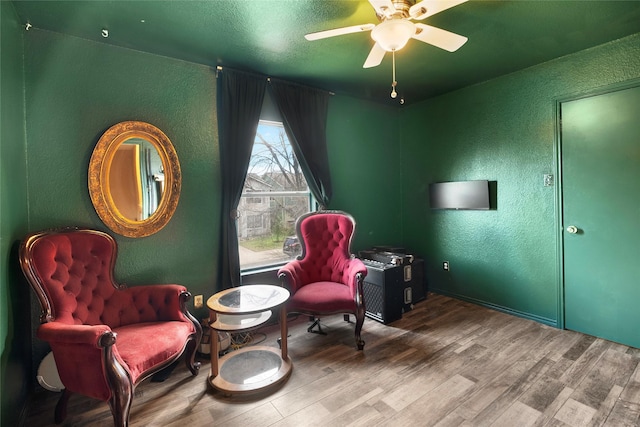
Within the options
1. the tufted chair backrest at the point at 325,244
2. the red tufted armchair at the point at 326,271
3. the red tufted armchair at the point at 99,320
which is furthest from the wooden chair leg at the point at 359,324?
the red tufted armchair at the point at 99,320

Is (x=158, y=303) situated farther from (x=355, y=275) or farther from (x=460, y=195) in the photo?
(x=460, y=195)

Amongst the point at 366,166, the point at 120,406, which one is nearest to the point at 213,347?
the point at 120,406

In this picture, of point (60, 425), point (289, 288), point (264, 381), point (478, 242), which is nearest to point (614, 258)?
point (478, 242)

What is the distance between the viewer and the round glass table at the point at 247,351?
2105 millimetres

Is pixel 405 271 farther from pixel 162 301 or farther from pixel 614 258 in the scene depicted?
pixel 162 301

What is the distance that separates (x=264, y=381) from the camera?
7.07ft

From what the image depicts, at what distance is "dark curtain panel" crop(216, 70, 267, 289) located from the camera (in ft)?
9.65

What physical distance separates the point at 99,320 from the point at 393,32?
2681 mm

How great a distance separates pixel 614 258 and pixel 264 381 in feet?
10.3

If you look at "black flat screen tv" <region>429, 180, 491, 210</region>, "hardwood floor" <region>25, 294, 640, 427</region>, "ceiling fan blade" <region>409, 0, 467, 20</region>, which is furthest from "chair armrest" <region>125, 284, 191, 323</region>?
"black flat screen tv" <region>429, 180, 491, 210</region>

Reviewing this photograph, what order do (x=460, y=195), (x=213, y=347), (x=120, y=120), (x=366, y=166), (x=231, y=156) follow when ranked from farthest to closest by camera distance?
1. (x=366, y=166)
2. (x=460, y=195)
3. (x=231, y=156)
4. (x=120, y=120)
5. (x=213, y=347)

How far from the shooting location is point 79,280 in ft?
6.82

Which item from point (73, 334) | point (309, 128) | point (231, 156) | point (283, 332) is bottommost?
point (283, 332)

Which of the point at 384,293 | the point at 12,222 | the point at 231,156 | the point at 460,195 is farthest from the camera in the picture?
the point at 460,195
